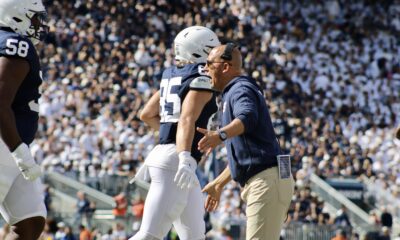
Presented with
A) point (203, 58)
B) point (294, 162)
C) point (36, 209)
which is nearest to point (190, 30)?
point (203, 58)

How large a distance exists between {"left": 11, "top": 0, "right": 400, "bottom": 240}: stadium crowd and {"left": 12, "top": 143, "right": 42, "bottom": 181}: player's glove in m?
9.25

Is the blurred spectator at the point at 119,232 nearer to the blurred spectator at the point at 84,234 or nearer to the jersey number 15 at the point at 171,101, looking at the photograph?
the blurred spectator at the point at 84,234

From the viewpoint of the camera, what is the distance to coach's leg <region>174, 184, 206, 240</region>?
7816 millimetres

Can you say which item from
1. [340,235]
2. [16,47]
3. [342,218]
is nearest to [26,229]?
[16,47]

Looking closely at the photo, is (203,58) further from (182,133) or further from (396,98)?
(396,98)

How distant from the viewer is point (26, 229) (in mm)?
6438

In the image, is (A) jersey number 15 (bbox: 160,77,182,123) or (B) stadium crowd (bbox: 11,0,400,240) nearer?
(A) jersey number 15 (bbox: 160,77,182,123)

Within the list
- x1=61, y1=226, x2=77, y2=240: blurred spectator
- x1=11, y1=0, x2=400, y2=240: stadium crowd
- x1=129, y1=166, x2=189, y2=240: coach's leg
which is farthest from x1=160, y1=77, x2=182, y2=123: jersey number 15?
x1=11, y1=0, x2=400, y2=240: stadium crowd

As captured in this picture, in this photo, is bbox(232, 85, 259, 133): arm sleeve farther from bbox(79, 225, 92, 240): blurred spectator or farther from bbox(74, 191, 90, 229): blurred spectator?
bbox(74, 191, 90, 229): blurred spectator

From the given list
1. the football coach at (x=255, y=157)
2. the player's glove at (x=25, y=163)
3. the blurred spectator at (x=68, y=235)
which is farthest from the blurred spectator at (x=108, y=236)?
the player's glove at (x=25, y=163)

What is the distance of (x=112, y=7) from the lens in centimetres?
2633

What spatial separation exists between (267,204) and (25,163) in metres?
1.58

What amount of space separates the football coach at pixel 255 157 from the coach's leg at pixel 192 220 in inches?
33.3

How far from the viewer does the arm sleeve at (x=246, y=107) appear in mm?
6535
